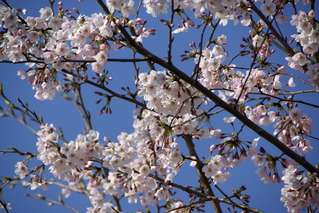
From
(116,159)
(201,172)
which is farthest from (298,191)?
(116,159)

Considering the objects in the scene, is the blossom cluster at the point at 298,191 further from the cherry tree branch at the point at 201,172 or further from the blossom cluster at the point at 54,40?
the blossom cluster at the point at 54,40

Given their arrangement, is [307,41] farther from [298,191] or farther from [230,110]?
[298,191]

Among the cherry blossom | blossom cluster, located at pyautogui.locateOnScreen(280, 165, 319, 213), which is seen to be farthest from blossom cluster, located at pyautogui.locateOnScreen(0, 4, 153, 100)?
blossom cluster, located at pyautogui.locateOnScreen(280, 165, 319, 213)

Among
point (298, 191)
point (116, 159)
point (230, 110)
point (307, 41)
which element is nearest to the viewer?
point (230, 110)

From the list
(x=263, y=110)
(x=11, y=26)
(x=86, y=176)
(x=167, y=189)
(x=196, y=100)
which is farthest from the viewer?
(x=86, y=176)

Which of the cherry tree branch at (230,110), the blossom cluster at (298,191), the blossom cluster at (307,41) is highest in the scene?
the blossom cluster at (307,41)

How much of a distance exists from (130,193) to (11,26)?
7.30 ft

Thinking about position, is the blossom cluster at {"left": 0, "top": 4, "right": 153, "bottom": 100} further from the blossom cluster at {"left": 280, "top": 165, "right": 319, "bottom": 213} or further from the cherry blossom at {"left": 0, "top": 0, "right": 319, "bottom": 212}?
the blossom cluster at {"left": 280, "top": 165, "right": 319, "bottom": 213}

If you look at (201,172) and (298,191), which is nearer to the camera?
Answer: (298,191)

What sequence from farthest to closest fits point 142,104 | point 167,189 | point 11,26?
1. point 167,189
2. point 142,104
3. point 11,26

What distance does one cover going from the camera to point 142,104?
330cm

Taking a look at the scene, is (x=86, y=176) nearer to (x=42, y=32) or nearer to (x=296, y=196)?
(x=42, y=32)

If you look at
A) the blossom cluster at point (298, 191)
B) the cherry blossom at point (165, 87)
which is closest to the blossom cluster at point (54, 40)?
the cherry blossom at point (165, 87)

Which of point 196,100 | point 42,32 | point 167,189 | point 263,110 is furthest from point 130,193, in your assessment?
point 42,32
